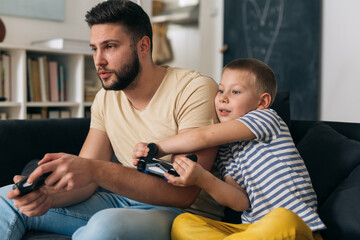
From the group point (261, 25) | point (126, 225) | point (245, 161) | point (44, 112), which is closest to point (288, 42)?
point (261, 25)

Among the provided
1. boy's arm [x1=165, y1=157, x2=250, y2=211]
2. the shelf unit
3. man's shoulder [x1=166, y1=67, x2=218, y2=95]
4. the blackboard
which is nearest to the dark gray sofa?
boy's arm [x1=165, y1=157, x2=250, y2=211]

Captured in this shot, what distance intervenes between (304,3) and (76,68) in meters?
1.87

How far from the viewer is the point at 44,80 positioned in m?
3.20

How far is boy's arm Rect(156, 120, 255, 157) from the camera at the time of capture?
132 centimetres

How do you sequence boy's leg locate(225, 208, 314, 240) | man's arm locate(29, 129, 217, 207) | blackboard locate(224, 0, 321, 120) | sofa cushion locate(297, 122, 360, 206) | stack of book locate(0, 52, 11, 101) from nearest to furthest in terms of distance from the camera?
boy's leg locate(225, 208, 314, 240)
man's arm locate(29, 129, 217, 207)
sofa cushion locate(297, 122, 360, 206)
stack of book locate(0, 52, 11, 101)
blackboard locate(224, 0, 321, 120)

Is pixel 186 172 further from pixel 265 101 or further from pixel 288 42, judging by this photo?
pixel 288 42

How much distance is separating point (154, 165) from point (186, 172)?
0.12 metres

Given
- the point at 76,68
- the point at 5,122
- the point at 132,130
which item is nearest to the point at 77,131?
the point at 5,122

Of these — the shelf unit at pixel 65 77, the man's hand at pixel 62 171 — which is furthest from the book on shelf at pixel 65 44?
the man's hand at pixel 62 171

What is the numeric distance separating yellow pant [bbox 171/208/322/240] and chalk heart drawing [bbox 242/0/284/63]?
282cm

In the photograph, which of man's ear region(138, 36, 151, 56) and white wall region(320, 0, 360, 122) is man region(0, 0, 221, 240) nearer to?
man's ear region(138, 36, 151, 56)

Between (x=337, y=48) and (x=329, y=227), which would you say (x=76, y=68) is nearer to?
(x=337, y=48)

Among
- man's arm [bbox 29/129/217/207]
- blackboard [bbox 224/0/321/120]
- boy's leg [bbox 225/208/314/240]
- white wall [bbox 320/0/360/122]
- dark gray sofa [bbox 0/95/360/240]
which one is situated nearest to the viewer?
boy's leg [bbox 225/208/314/240]

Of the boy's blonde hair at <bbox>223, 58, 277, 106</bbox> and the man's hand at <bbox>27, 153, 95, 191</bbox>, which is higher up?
the boy's blonde hair at <bbox>223, 58, 277, 106</bbox>
